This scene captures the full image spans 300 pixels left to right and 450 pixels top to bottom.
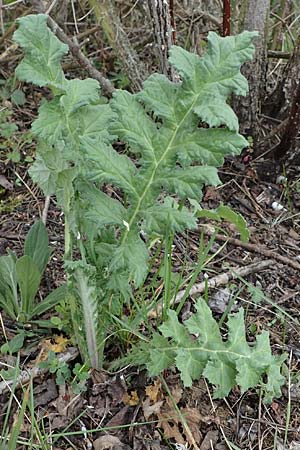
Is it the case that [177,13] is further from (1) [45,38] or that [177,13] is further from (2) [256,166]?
(1) [45,38]

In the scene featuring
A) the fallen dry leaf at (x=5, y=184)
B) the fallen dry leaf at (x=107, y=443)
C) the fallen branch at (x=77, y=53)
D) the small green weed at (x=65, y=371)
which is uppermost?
the fallen branch at (x=77, y=53)

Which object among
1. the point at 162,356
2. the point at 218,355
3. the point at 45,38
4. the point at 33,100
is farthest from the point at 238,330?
the point at 33,100

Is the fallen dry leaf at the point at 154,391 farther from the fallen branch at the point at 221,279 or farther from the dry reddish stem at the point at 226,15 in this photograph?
the dry reddish stem at the point at 226,15

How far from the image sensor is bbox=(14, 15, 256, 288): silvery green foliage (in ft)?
4.72

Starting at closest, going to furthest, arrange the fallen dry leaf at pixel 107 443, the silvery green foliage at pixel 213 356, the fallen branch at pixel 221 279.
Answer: the silvery green foliage at pixel 213 356 → the fallen dry leaf at pixel 107 443 → the fallen branch at pixel 221 279

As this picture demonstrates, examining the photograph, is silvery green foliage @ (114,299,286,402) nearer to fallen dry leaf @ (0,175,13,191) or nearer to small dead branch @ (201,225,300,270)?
small dead branch @ (201,225,300,270)

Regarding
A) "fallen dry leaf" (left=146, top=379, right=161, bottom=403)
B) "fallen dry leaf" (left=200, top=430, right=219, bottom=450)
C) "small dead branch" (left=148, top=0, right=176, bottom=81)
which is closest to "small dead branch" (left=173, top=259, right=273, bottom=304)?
"fallen dry leaf" (left=146, top=379, right=161, bottom=403)

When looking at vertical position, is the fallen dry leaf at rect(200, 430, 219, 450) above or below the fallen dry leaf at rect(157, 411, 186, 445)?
below

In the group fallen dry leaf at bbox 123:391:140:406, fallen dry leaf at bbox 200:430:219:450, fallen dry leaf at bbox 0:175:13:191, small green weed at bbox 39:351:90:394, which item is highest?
fallen dry leaf at bbox 0:175:13:191

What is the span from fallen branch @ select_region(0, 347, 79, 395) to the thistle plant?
0.30m

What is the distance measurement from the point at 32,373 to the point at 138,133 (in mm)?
734

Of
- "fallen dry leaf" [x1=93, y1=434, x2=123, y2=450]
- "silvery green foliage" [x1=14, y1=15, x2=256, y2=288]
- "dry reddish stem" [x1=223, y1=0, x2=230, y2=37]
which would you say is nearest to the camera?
"silvery green foliage" [x1=14, y1=15, x2=256, y2=288]

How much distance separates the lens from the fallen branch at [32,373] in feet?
5.77

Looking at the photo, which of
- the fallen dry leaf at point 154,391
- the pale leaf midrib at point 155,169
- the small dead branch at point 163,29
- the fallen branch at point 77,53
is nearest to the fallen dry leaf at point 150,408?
the fallen dry leaf at point 154,391
